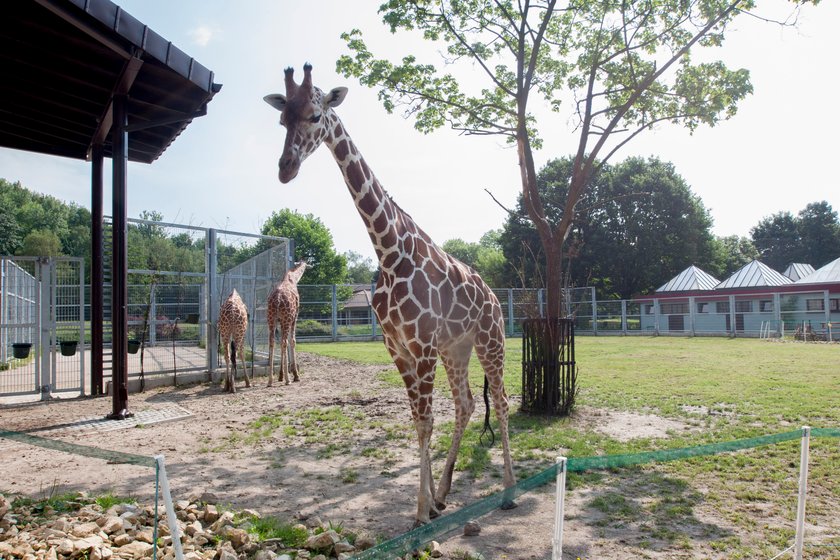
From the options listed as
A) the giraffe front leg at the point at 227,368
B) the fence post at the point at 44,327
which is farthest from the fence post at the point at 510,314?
the fence post at the point at 44,327

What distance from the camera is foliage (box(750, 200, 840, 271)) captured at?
2002 inches

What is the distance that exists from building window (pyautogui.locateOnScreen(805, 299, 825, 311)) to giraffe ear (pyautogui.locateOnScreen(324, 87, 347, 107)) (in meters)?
30.8

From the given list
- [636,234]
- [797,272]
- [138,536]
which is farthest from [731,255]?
[138,536]

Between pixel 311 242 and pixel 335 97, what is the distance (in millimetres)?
39516

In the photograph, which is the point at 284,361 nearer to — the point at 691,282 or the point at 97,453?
the point at 97,453

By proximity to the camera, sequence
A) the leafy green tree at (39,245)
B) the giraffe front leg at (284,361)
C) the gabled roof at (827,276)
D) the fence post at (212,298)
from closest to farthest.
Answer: the fence post at (212,298)
the giraffe front leg at (284,361)
the gabled roof at (827,276)
the leafy green tree at (39,245)

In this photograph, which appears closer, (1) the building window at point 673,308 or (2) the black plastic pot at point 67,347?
(2) the black plastic pot at point 67,347

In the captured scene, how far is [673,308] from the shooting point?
33.6 m

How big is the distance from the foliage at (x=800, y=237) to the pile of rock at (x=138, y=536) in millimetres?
60996

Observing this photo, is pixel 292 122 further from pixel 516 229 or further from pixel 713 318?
pixel 516 229

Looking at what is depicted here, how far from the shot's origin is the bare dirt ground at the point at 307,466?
4.05 metres

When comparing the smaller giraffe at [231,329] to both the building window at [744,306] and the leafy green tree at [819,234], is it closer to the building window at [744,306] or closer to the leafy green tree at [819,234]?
the building window at [744,306]

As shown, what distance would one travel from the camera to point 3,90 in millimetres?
7734

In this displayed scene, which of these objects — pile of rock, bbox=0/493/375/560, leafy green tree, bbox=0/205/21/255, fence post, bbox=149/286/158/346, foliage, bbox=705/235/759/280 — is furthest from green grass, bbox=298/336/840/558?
leafy green tree, bbox=0/205/21/255
